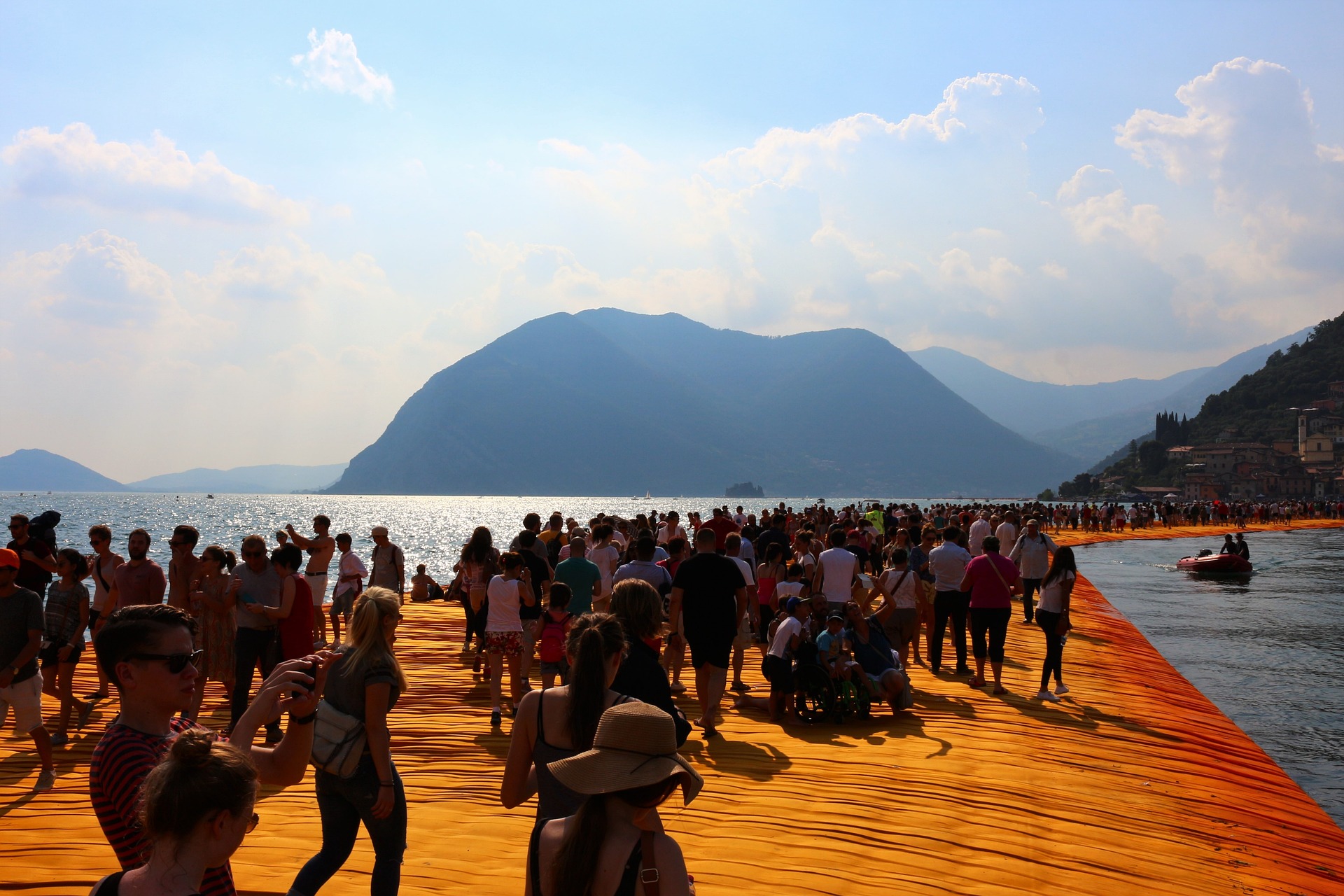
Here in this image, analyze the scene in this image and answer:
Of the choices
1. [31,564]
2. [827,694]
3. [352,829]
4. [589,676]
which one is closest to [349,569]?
[31,564]

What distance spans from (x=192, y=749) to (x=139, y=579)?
6.74 metres

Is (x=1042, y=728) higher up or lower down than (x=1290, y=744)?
higher up

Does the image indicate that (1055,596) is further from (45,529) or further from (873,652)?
(45,529)

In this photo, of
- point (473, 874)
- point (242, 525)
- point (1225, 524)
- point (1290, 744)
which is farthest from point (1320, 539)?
point (242, 525)

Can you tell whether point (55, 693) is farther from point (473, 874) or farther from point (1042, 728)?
point (1042, 728)

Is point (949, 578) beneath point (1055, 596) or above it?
above

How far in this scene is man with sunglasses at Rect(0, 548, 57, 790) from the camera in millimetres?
6082

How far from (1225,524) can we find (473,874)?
7168cm

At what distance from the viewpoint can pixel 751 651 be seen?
1344 cm

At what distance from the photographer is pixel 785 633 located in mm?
8688

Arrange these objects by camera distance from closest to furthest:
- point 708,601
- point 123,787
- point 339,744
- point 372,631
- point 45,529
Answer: point 123,787
point 339,744
point 372,631
point 708,601
point 45,529

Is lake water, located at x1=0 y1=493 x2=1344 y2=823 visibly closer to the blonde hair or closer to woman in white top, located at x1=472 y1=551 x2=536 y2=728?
woman in white top, located at x1=472 y1=551 x2=536 y2=728

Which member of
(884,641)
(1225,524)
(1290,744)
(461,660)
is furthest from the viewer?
(1225,524)

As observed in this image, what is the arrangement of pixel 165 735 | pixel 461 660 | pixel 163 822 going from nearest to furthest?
pixel 163 822
pixel 165 735
pixel 461 660
